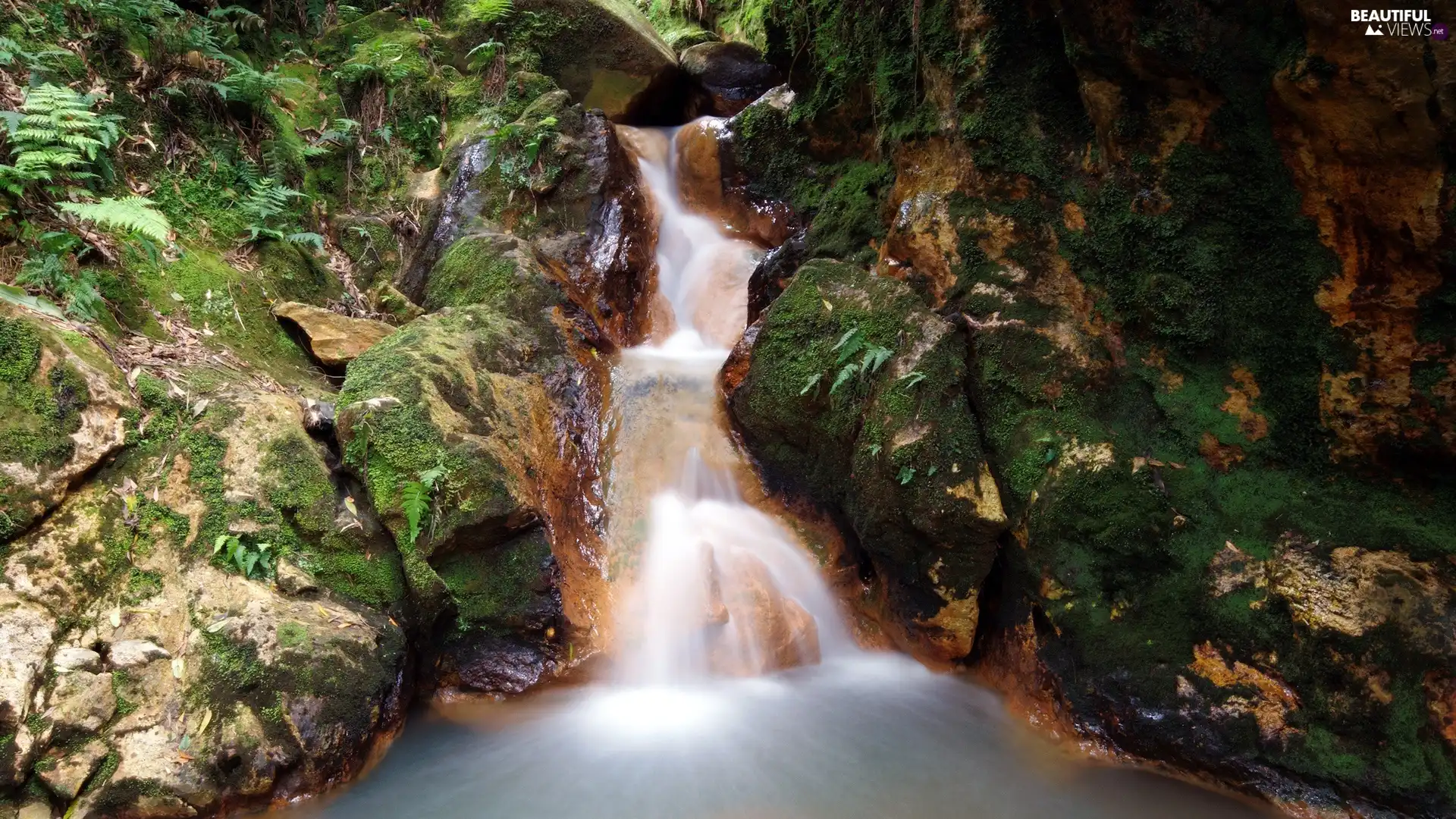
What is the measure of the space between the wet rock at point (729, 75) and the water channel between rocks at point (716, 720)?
646cm

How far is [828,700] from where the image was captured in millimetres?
4887

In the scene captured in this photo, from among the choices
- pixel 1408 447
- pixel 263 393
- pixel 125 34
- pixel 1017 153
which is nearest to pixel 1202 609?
pixel 1408 447

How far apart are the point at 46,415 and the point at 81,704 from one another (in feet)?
5.02

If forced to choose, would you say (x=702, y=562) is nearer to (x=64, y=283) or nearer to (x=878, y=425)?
(x=878, y=425)

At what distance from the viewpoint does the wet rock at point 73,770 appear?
3.09 metres

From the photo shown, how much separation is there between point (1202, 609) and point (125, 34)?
9.30m

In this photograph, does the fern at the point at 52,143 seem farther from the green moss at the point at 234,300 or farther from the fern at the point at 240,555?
the fern at the point at 240,555

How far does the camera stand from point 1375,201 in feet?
11.8

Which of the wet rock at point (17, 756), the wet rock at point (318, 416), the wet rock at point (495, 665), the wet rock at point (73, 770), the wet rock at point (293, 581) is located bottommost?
the wet rock at point (495, 665)

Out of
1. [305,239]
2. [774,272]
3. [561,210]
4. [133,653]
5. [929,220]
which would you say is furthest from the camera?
[561,210]

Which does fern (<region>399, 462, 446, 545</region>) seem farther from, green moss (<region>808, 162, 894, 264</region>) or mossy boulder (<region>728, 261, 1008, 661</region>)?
green moss (<region>808, 162, 894, 264</region>)

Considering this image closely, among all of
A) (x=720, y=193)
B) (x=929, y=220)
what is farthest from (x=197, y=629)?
(x=720, y=193)

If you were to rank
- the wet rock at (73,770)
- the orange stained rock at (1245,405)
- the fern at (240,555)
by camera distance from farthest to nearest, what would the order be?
1. the orange stained rock at (1245,405)
2. the fern at (240,555)
3. the wet rock at (73,770)

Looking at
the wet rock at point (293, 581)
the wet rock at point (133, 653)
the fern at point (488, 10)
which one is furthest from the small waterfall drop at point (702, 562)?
the fern at point (488, 10)
